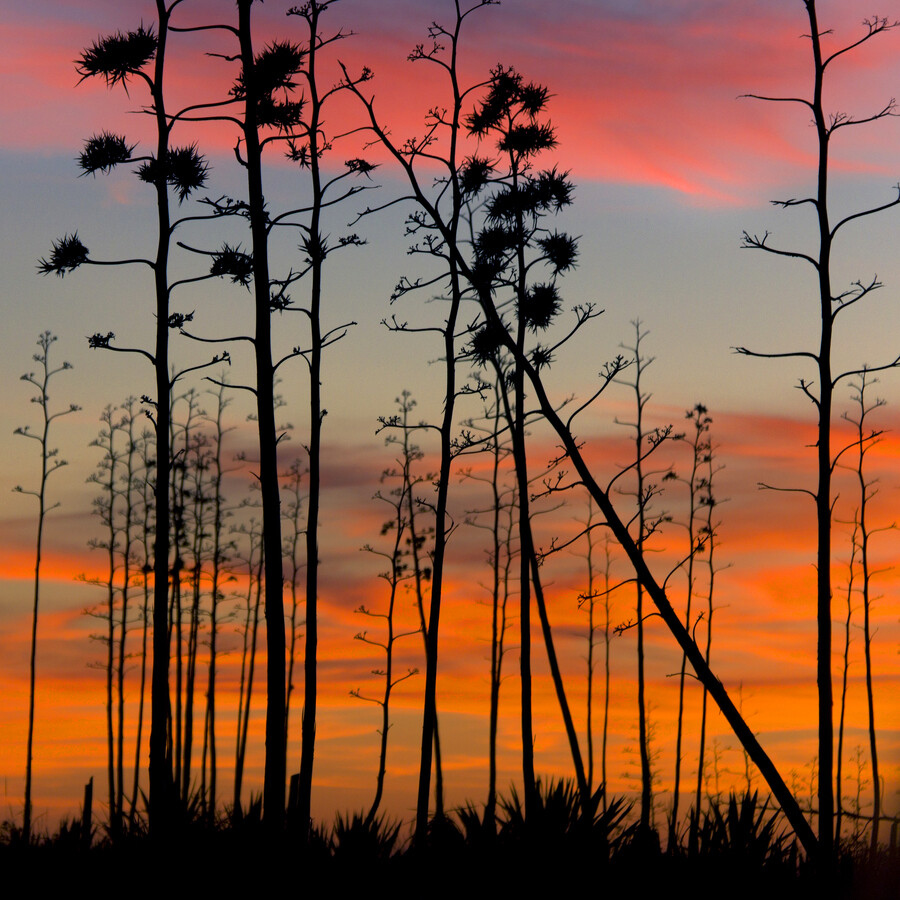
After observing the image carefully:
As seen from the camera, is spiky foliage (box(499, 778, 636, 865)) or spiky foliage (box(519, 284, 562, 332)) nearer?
spiky foliage (box(499, 778, 636, 865))


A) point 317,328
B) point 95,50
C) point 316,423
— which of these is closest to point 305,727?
point 316,423

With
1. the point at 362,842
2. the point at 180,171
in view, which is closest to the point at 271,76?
the point at 180,171

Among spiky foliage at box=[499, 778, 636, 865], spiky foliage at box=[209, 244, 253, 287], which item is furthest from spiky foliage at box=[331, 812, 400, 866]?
spiky foliage at box=[209, 244, 253, 287]

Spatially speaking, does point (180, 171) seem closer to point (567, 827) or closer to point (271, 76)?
point (271, 76)

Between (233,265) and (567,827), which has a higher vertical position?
(233,265)

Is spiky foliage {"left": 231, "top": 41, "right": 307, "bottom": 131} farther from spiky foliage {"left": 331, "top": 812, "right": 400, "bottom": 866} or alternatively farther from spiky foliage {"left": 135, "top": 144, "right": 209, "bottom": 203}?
spiky foliage {"left": 331, "top": 812, "right": 400, "bottom": 866}

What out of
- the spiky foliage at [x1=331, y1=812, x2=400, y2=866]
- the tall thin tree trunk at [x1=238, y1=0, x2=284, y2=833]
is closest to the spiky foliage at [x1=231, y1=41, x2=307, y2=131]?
the tall thin tree trunk at [x1=238, y1=0, x2=284, y2=833]

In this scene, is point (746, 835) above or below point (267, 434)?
below

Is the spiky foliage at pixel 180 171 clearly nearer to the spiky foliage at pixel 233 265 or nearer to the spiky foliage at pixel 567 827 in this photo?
the spiky foliage at pixel 233 265

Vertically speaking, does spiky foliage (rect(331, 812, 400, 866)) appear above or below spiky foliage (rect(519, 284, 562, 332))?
below

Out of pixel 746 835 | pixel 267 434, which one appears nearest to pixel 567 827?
pixel 746 835

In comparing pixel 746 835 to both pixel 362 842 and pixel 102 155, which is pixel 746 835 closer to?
pixel 362 842

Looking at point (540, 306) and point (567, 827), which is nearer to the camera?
point (567, 827)

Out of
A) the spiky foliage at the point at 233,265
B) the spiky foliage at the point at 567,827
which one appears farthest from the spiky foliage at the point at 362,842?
the spiky foliage at the point at 233,265
